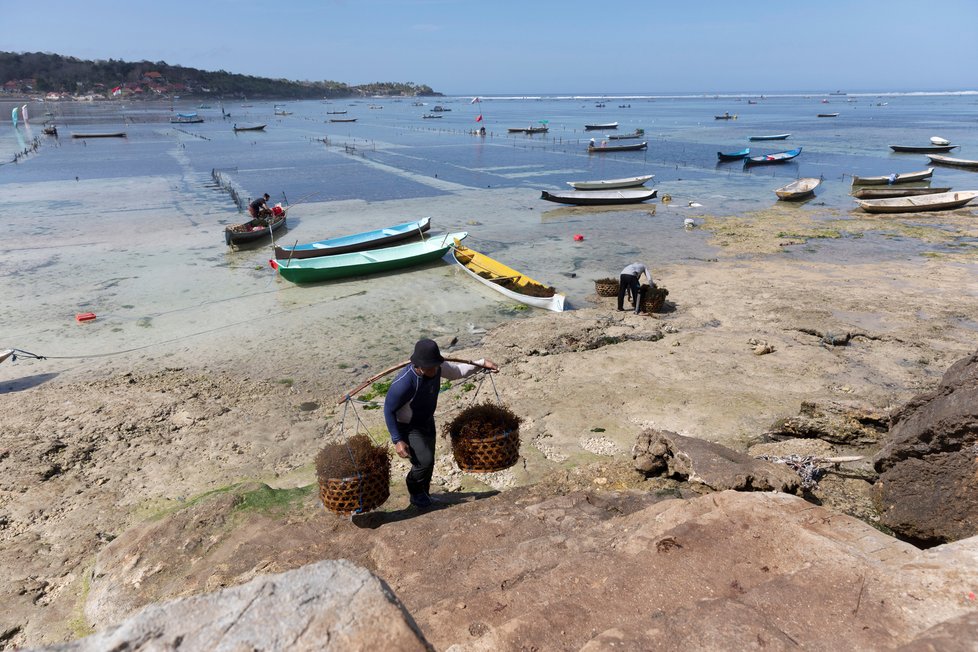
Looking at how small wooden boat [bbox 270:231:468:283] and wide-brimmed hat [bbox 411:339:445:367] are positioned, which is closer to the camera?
wide-brimmed hat [bbox 411:339:445:367]

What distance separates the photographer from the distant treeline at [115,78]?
445 ft

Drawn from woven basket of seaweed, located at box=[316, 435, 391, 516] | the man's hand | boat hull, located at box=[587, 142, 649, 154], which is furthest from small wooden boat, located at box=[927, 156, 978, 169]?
woven basket of seaweed, located at box=[316, 435, 391, 516]

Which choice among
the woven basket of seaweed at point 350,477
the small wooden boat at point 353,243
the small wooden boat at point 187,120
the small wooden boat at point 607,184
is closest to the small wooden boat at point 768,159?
the small wooden boat at point 607,184

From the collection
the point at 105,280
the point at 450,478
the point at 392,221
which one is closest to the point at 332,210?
the point at 392,221

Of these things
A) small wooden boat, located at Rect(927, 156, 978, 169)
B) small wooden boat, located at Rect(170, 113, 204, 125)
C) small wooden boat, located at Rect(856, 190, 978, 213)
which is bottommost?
small wooden boat, located at Rect(856, 190, 978, 213)

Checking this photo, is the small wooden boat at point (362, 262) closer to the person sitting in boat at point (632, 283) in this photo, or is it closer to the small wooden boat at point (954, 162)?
the person sitting in boat at point (632, 283)

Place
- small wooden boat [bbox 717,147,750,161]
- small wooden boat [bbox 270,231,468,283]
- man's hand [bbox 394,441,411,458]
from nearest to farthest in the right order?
1. man's hand [bbox 394,441,411,458]
2. small wooden boat [bbox 270,231,468,283]
3. small wooden boat [bbox 717,147,750,161]

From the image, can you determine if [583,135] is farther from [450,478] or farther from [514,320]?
[450,478]

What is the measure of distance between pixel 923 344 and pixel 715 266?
764cm

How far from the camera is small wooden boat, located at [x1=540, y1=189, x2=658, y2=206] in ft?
97.1

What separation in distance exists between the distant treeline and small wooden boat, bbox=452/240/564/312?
16193cm

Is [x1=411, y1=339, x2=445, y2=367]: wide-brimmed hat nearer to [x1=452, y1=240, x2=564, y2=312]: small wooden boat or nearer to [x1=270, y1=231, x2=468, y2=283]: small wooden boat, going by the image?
[x1=452, y1=240, x2=564, y2=312]: small wooden boat

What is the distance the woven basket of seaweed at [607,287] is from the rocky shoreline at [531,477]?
40.0 inches

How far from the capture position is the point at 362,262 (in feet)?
60.8
